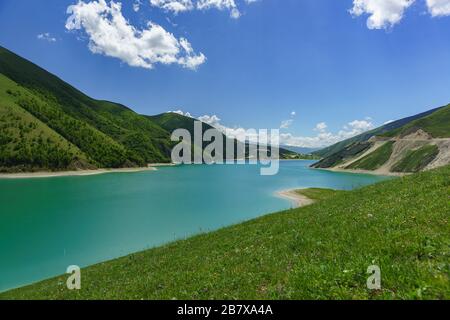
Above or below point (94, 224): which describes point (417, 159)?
above

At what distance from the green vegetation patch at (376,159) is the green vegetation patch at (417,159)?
15.0 m

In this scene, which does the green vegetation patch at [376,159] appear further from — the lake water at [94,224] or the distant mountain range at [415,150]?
the lake water at [94,224]

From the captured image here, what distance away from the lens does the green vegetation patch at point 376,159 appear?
17241cm

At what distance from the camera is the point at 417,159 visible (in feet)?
472

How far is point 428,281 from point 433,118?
237821 millimetres

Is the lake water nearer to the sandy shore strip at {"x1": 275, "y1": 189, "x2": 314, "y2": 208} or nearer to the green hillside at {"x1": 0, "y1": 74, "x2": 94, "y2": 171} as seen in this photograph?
the sandy shore strip at {"x1": 275, "y1": 189, "x2": 314, "y2": 208}

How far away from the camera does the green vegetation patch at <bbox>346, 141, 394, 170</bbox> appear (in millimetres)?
172413

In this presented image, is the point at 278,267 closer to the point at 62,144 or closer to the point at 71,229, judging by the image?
the point at 71,229

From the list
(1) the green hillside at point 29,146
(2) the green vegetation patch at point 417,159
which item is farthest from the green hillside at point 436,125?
(1) the green hillside at point 29,146

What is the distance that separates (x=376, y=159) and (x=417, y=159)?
33885 mm

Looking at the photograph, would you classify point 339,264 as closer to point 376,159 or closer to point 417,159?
point 417,159

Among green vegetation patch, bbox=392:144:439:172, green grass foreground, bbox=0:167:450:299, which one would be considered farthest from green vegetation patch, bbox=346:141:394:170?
green grass foreground, bbox=0:167:450:299

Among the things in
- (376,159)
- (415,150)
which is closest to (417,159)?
(415,150)
